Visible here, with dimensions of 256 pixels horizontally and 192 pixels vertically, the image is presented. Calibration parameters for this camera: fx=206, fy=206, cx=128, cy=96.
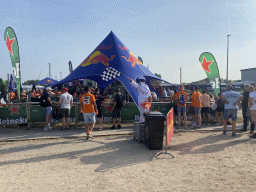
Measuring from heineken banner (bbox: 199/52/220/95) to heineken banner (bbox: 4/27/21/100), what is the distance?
9.81 m

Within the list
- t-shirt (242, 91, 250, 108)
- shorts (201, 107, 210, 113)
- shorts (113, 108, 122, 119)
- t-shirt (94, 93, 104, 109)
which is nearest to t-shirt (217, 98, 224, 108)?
shorts (201, 107, 210, 113)

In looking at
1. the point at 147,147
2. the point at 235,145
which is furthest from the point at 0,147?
the point at 235,145

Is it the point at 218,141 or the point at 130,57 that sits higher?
the point at 130,57

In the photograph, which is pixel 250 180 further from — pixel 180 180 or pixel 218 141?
pixel 218 141

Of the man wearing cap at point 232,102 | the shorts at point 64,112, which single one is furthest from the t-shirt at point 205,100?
the shorts at point 64,112

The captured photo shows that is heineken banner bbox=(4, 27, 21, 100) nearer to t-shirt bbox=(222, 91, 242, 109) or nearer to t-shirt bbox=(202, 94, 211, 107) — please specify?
t-shirt bbox=(202, 94, 211, 107)

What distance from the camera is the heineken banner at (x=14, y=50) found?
31.2 feet

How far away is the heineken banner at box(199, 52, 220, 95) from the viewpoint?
1189 cm

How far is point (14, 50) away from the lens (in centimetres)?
957

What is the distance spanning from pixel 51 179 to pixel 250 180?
149 inches

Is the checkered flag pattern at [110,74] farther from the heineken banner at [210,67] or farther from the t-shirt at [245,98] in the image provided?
the t-shirt at [245,98]

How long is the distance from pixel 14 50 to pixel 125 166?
26.5 feet

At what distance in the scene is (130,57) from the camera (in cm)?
1148

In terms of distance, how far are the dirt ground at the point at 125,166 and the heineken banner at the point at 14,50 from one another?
150 inches
